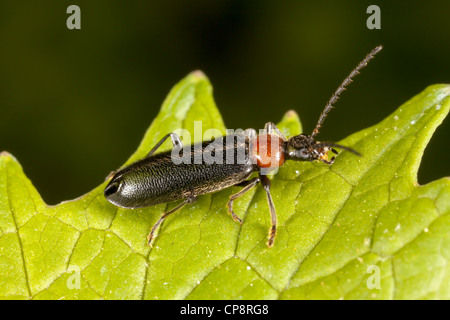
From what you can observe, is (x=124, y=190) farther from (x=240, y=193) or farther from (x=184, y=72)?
(x=184, y=72)

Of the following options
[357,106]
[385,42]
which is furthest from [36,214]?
[385,42]

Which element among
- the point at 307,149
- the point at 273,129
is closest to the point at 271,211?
the point at 307,149

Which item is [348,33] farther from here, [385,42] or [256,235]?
[256,235]

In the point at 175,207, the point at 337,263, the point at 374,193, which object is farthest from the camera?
the point at 175,207

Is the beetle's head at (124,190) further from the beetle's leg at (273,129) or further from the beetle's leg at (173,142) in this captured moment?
the beetle's leg at (273,129)

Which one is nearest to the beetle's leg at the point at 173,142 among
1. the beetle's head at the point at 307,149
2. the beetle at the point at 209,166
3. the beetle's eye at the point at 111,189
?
the beetle at the point at 209,166

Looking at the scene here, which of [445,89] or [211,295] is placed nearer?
[211,295]
